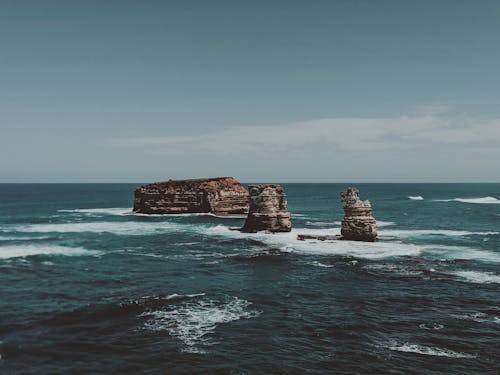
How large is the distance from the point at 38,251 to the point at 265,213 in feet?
105

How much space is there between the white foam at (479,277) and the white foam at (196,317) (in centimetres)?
2078

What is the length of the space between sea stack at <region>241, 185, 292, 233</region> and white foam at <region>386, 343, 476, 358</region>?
137 feet

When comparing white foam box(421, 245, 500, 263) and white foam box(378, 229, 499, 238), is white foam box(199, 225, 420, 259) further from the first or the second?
white foam box(378, 229, 499, 238)

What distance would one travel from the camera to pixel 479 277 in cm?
3794

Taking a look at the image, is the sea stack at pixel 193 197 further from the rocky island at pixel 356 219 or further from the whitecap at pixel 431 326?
the whitecap at pixel 431 326

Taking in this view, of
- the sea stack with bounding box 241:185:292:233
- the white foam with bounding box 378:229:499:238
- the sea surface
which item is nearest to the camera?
the sea surface

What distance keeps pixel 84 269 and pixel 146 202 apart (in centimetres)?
6172

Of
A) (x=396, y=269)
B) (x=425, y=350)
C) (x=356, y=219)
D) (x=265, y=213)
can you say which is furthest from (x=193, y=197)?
(x=425, y=350)

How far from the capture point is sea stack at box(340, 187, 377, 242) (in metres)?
53.3

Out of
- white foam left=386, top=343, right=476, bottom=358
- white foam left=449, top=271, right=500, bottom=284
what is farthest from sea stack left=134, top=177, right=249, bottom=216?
white foam left=386, top=343, right=476, bottom=358

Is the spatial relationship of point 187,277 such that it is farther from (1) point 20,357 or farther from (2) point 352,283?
(1) point 20,357

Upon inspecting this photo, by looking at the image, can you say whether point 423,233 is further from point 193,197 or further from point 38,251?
point 38,251

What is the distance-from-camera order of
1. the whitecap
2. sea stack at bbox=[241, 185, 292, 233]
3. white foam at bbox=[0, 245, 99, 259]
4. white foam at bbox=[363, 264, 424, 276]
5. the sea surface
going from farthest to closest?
sea stack at bbox=[241, 185, 292, 233] → white foam at bbox=[0, 245, 99, 259] → white foam at bbox=[363, 264, 424, 276] → the whitecap → the sea surface

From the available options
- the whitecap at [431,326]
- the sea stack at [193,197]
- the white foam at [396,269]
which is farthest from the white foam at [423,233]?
the sea stack at [193,197]
